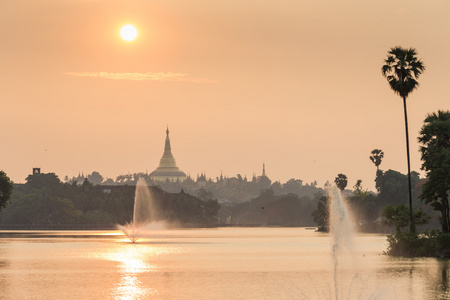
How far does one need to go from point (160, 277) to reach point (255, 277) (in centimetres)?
753

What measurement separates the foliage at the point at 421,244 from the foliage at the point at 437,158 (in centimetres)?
369

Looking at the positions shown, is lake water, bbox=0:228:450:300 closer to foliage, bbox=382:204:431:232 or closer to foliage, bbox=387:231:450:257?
foliage, bbox=387:231:450:257

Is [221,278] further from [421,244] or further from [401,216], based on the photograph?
[401,216]

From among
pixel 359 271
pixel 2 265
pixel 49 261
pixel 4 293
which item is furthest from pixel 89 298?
pixel 49 261

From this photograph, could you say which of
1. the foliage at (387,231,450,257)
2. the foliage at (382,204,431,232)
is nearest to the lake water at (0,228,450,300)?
the foliage at (387,231,450,257)

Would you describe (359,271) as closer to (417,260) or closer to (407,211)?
Answer: (417,260)

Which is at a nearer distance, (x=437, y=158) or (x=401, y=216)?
(x=437, y=158)

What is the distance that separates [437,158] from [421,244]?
8284 millimetres

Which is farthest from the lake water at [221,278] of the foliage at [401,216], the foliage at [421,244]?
the foliage at [401,216]

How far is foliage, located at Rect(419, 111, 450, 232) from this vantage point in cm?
8581

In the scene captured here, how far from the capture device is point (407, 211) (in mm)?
98438

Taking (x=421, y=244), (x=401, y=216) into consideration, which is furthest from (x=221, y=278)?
(x=401, y=216)

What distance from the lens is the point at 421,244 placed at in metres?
87.8

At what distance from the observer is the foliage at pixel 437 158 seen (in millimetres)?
85812
